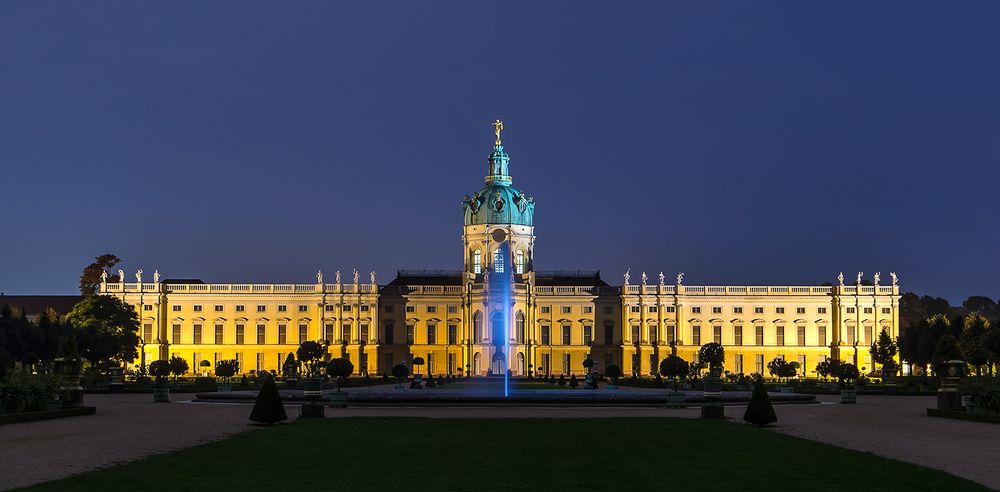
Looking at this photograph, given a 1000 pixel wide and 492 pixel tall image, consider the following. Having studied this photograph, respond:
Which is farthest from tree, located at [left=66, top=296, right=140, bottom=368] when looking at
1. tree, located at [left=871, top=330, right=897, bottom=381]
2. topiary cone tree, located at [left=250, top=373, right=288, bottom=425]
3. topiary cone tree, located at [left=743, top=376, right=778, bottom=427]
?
topiary cone tree, located at [left=743, top=376, right=778, bottom=427]

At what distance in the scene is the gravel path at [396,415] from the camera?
77.2ft

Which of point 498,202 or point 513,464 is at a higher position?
point 498,202

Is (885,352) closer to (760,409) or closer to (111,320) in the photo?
(111,320)

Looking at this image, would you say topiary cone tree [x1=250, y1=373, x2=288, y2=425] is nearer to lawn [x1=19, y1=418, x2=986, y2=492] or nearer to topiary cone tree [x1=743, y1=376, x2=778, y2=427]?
lawn [x1=19, y1=418, x2=986, y2=492]

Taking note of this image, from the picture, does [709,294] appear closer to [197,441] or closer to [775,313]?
[775,313]

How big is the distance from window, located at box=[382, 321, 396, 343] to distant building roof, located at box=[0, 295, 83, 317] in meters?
36.8

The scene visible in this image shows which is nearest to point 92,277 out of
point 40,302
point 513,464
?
point 40,302

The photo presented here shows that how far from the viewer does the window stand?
122 metres

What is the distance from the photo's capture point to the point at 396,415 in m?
41.2

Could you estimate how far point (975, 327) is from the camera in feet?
252

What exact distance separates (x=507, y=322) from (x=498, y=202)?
15.1 meters

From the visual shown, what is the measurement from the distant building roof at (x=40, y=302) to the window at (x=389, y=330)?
3678cm

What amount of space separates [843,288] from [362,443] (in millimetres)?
97658

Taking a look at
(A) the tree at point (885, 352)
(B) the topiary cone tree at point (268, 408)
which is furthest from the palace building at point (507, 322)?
(B) the topiary cone tree at point (268, 408)
